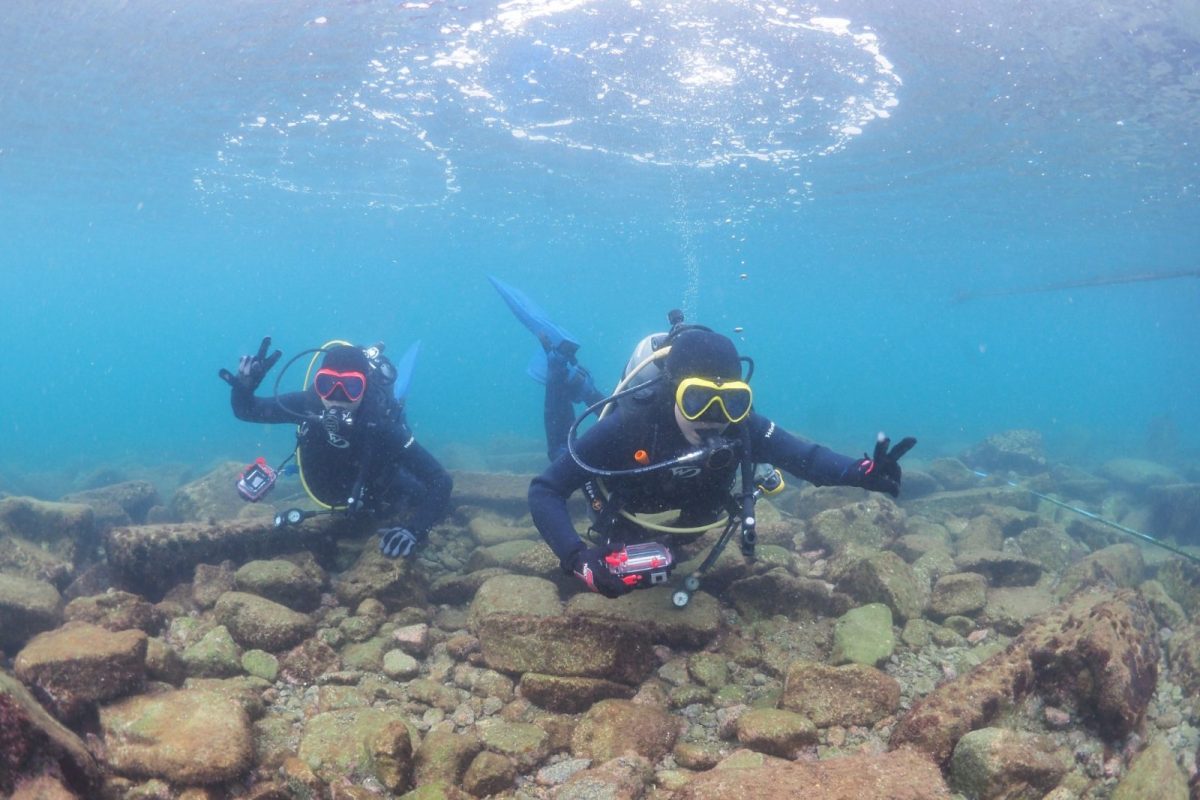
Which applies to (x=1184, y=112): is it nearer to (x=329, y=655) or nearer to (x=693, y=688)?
(x=693, y=688)

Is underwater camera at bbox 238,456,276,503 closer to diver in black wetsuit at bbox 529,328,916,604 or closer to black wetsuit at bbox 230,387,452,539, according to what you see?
A: black wetsuit at bbox 230,387,452,539

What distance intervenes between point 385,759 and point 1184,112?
21179 millimetres

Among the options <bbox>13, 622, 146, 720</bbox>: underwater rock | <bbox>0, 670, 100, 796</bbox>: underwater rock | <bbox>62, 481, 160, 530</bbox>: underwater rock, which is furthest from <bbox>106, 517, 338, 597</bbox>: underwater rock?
<bbox>62, 481, 160, 530</bbox>: underwater rock

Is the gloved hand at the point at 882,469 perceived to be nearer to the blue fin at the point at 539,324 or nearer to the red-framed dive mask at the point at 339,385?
the red-framed dive mask at the point at 339,385

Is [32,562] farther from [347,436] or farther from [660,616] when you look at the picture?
[660,616]

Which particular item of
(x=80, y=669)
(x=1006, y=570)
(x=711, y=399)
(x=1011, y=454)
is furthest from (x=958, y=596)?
(x=1011, y=454)

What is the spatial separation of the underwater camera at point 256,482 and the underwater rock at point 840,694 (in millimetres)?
5654

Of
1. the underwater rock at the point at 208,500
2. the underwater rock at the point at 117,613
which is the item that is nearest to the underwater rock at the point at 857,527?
the underwater rock at the point at 117,613

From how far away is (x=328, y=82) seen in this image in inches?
622

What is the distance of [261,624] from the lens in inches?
187

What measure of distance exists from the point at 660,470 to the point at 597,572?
103 centimetres

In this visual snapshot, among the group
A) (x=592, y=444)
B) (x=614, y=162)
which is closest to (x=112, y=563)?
(x=592, y=444)

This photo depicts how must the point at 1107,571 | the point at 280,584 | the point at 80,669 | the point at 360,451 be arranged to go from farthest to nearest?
the point at 360,451
the point at 1107,571
the point at 280,584
the point at 80,669

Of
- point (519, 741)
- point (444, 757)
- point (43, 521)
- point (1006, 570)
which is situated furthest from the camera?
point (43, 521)
